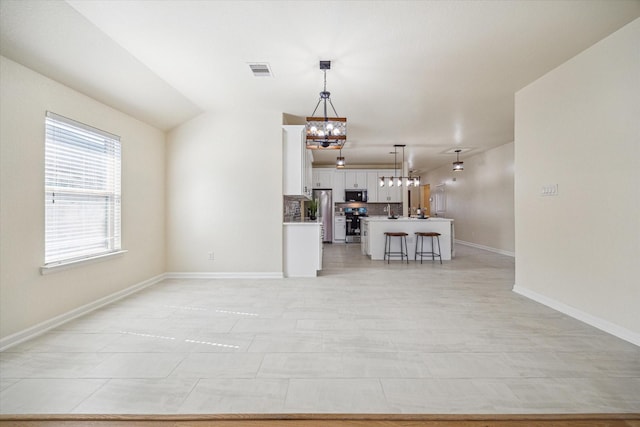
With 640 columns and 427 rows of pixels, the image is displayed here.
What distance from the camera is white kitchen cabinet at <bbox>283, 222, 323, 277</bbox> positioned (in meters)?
4.93

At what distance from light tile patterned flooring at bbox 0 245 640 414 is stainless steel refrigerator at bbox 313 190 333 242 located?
601 centimetres

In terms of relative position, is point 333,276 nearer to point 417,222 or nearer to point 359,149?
point 417,222

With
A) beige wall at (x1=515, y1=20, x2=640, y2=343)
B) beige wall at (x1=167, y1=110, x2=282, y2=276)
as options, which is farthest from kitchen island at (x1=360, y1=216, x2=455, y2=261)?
beige wall at (x1=515, y1=20, x2=640, y2=343)

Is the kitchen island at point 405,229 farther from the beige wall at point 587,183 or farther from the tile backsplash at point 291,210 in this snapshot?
the beige wall at point 587,183

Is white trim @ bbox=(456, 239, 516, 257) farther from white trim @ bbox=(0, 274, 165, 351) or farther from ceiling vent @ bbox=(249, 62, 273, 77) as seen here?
white trim @ bbox=(0, 274, 165, 351)

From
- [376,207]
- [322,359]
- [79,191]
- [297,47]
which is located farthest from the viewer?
[376,207]

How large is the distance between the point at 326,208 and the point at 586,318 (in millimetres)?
7307

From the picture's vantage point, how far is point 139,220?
→ 421 cm

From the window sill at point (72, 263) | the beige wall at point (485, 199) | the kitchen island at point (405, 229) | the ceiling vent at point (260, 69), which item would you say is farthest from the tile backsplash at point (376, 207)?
the window sill at point (72, 263)

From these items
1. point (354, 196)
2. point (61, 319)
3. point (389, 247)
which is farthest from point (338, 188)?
point (61, 319)

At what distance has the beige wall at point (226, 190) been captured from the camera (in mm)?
4836

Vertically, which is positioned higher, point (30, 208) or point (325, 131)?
point (325, 131)

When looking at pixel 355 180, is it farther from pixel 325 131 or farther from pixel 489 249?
pixel 325 131

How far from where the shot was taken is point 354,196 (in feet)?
32.2
